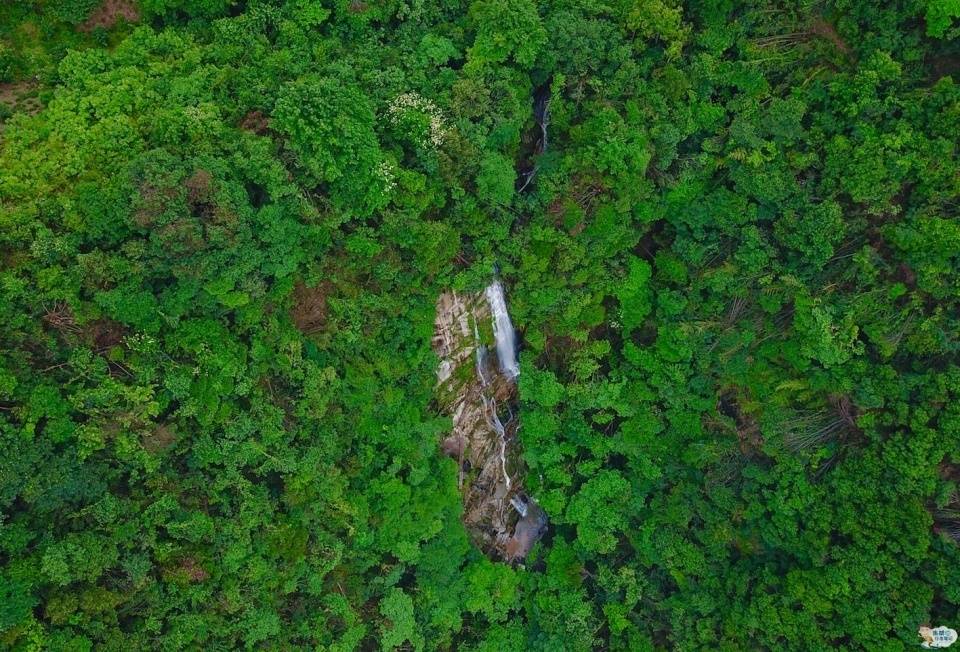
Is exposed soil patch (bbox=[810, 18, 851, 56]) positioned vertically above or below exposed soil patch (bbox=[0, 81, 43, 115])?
above

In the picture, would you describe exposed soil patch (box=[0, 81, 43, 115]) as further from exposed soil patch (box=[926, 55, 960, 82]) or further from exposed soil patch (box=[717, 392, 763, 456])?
exposed soil patch (box=[926, 55, 960, 82])

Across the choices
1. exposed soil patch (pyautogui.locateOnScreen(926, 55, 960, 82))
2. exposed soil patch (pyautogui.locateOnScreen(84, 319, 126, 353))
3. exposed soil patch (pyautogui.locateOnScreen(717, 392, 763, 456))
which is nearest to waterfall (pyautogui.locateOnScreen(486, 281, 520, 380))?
exposed soil patch (pyautogui.locateOnScreen(717, 392, 763, 456))

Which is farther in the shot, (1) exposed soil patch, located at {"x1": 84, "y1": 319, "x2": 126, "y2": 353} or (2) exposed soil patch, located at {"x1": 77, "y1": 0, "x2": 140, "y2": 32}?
(2) exposed soil patch, located at {"x1": 77, "y1": 0, "x2": 140, "y2": 32}

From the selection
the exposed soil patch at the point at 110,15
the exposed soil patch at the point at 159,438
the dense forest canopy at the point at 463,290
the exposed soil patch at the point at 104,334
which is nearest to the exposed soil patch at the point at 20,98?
the dense forest canopy at the point at 463,290

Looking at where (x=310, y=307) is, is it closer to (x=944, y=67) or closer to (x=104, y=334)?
(x=104, y=334)

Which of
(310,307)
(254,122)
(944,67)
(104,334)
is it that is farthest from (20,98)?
(944,67)

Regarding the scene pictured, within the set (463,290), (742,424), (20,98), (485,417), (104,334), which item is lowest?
(485,417)

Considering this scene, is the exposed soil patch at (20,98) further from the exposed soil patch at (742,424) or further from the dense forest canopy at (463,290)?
the exposed soil patch at (742,424)
